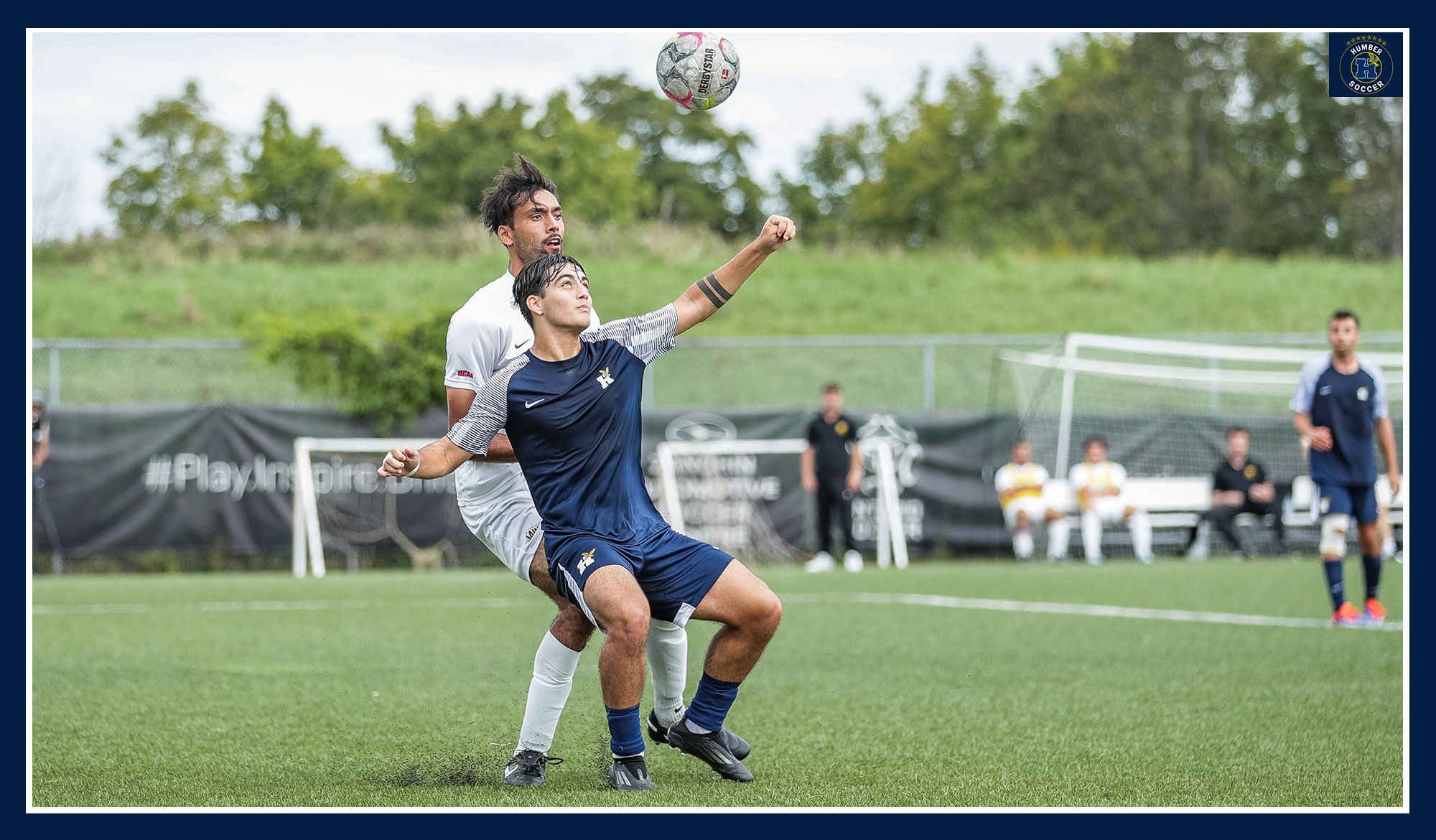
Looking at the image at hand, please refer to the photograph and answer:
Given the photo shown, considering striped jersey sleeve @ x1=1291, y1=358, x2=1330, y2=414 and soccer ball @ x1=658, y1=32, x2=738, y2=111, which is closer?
soccer ball @ x1=658, y1=32, x2=738, y2=111

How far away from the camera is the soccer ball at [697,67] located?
505 centimetres

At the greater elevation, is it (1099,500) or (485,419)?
(485,419)

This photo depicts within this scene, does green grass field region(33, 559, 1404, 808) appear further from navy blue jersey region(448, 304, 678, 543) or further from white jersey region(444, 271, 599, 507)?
white jersey region(444, 271, 599, 507)

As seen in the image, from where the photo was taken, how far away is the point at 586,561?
4.68 metres

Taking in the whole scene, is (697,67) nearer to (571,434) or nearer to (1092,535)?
(571,434)

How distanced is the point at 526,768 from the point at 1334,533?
7.28 metres

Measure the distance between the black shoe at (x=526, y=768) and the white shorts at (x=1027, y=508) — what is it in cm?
1331

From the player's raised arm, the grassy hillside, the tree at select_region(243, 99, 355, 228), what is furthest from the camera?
the tree at select_region(243, 99, 355, 228)

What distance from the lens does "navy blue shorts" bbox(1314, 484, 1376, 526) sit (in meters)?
10.1

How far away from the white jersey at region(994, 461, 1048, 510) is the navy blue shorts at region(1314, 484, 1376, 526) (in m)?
7.24

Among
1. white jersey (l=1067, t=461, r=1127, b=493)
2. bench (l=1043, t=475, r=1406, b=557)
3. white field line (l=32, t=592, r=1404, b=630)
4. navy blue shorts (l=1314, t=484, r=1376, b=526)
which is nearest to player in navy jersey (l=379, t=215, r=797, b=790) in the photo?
white field line (l=32, t=592, r=1404, b=630)

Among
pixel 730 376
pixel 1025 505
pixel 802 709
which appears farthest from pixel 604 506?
pixel 730 376

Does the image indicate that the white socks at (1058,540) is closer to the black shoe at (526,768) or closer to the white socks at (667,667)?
the white socks at (667,667)

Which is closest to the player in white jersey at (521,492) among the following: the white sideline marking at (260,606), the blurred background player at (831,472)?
the white sideline marking at (260,606)
